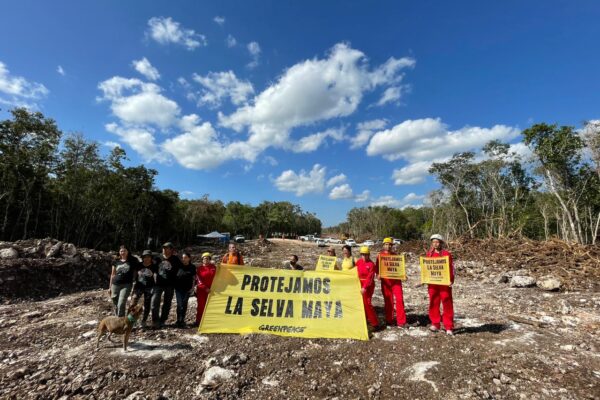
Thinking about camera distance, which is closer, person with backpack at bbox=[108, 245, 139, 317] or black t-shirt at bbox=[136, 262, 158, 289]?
person with backpack at bbox=[108, 245, 139, 317]

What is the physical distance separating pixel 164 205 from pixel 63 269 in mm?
23278

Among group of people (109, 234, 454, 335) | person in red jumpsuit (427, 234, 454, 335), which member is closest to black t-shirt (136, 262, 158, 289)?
group of people (109, 234, 454, 335)

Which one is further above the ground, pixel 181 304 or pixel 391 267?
pixel 391 267

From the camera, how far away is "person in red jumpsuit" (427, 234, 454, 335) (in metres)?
5.33

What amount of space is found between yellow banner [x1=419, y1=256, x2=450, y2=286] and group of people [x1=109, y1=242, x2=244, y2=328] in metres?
3.85

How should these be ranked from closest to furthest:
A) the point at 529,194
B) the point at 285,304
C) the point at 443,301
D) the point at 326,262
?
the point at 443,301 < the point at 285,304 < the point at 326,262 < the point at 529,194

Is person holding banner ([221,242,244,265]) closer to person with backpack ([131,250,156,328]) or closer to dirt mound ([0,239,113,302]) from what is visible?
person with backpack ([131,250,156,328])

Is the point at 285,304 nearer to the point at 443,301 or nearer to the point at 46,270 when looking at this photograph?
the point at 443,301

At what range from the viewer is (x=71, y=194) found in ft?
72.0

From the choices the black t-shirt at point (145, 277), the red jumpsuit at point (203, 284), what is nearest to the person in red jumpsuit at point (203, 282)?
the red jumpsuit at point (203, 284)

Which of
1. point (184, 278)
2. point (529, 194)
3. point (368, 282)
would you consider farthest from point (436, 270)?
point (529, 194)

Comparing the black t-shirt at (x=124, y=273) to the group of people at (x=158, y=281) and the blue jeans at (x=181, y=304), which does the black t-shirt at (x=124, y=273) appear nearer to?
the group of people at (x=158, y=281)

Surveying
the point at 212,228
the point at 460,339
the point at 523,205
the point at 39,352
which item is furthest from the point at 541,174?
the point at 212,228

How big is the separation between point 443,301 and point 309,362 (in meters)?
2.62
